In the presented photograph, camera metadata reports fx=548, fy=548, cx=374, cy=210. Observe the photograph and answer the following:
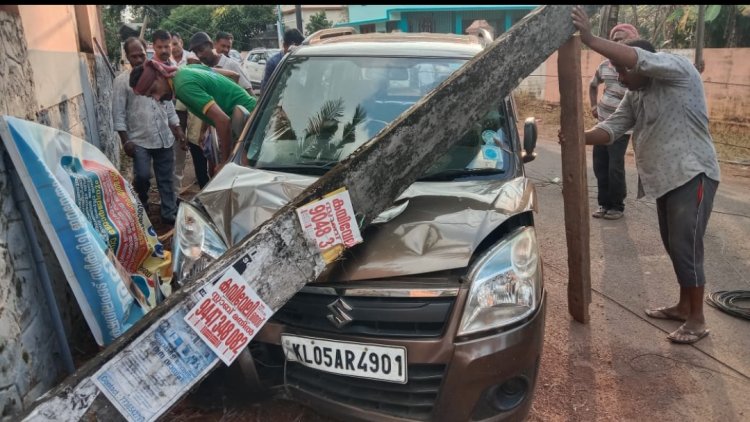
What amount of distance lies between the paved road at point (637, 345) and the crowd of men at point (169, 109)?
2595 millimetres

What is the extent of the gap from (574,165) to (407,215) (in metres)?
1.21

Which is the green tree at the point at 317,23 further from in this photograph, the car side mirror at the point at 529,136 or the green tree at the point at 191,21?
the car side mirror at the point at 529,136

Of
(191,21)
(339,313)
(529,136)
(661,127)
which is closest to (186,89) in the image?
(529,136)

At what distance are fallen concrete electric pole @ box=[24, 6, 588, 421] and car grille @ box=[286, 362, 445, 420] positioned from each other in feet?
1.25

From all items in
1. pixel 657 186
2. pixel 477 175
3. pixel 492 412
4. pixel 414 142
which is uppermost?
pixel 414 142

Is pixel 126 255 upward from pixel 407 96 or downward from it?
downward

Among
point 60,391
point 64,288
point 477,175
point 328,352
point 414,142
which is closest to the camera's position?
point 60,391

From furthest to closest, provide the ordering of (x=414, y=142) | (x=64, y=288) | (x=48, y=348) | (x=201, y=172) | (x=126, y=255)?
(x=201, y=172)
(x=126, y=255)
(x=64, y=288)
(x=48, y=348)
(x=414, y=142)

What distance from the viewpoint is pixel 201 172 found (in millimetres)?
6668

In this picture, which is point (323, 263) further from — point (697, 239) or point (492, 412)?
point (697, 239)

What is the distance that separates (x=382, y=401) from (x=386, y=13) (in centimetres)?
2532

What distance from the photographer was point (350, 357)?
223 cm

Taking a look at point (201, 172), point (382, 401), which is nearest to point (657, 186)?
point (382, 401)

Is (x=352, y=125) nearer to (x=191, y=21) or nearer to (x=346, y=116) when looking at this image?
(x=346, y=116)
